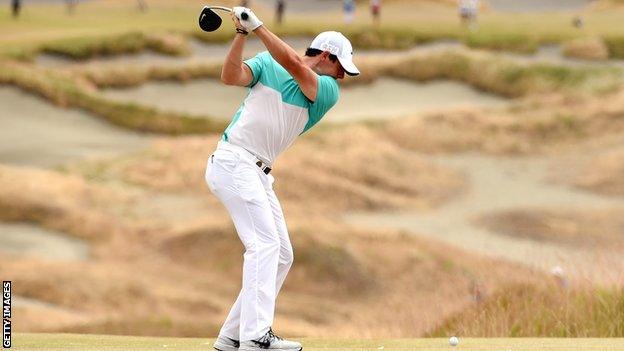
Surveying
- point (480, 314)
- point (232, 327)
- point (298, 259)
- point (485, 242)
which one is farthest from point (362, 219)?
point (232, 327)

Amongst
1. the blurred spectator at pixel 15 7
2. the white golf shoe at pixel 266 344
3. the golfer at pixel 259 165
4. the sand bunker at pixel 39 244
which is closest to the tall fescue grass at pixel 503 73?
the blurred spectator at pixel 15 7

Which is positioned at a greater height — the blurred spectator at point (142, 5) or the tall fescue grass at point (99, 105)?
the blurred spectator at point (142, 5)

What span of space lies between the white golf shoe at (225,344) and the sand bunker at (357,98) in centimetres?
2753

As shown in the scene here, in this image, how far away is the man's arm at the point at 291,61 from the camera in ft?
27.5

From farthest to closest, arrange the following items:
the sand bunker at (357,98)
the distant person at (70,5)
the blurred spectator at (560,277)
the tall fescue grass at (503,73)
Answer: the distant person at (70,5) → the tall fescue grass at (503,73) → the sand bunker at (357,98) → the blurred spectator at (560,277)

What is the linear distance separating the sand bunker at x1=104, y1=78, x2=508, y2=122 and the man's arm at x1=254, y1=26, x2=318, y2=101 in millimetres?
27843

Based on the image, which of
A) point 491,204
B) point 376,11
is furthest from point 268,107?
point 376,11

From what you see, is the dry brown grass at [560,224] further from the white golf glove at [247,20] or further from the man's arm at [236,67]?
the white golf glove at [247,20]

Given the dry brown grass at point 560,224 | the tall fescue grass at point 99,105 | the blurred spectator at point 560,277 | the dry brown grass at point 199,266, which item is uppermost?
the tall fescue grass at point 99,105

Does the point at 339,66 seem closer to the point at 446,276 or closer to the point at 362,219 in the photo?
the point at 446,276

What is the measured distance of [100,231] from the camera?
29.2 m

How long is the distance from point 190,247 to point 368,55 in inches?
477

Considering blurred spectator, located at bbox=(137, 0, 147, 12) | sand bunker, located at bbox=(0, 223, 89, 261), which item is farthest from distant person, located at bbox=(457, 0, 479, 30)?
sand bunker, located at bbox=(0, 223, 89, 261)

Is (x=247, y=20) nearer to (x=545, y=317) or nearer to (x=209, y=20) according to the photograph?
(x=209, y=20)
